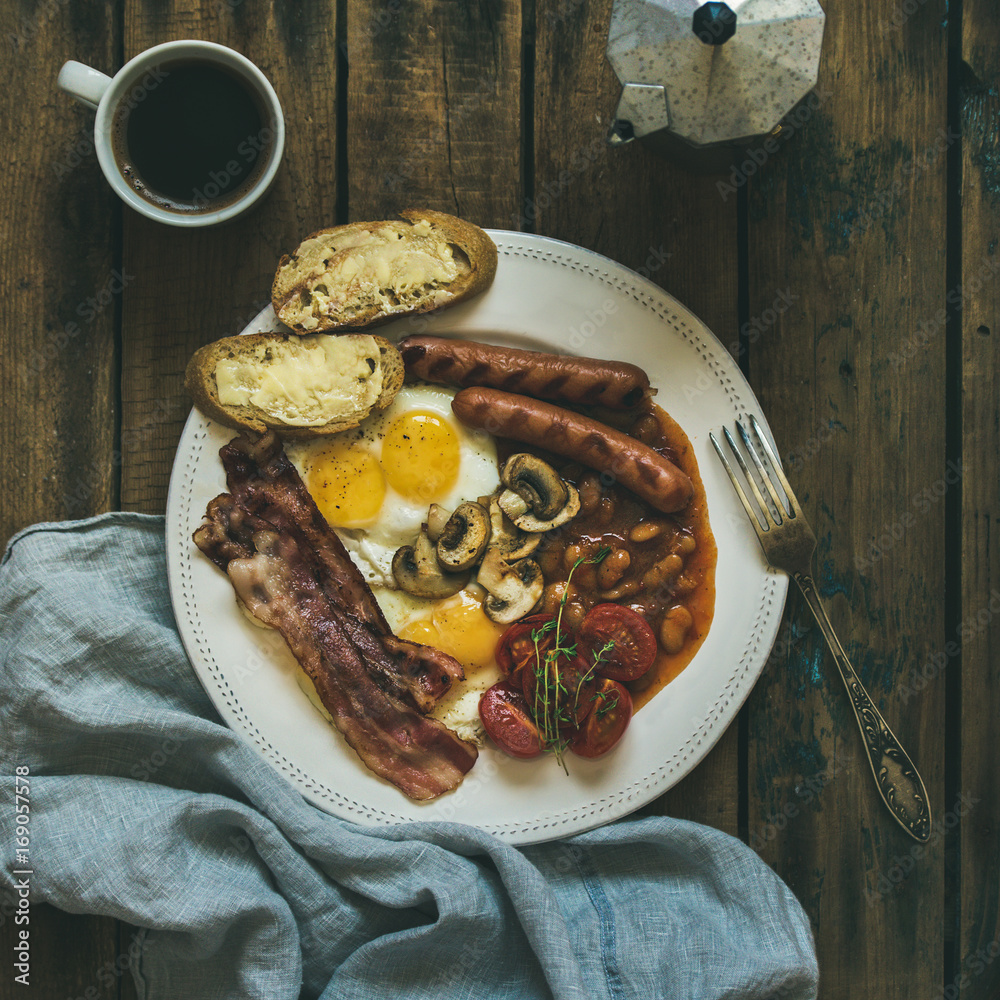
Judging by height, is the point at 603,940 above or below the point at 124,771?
below

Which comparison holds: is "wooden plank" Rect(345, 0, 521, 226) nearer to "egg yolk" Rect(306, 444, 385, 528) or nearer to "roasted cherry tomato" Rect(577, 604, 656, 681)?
"egg yolk" Rect(306, 444, 385, 528)

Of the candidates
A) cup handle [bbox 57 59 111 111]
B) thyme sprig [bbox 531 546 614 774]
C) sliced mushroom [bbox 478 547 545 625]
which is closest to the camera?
cup handle [bbox 57 59 111 111]

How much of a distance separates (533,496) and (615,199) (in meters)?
0.87

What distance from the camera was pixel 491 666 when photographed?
2.16 m

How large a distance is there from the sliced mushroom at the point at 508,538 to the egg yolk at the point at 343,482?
1.09 feet

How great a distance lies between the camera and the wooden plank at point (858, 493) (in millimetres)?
2189

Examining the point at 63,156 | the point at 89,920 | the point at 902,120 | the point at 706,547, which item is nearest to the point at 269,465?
the point at 63,156

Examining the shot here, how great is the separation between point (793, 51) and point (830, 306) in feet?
2.57

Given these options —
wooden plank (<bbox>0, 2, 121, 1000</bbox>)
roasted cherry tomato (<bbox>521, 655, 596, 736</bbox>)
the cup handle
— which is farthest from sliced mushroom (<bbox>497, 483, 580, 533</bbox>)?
the cup handle

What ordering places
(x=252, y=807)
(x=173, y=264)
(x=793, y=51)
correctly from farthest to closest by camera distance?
(x=173, y=264), (x=252, y=807), (x=793, y=51)

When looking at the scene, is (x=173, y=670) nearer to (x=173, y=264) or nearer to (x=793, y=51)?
(x=173, y=264)

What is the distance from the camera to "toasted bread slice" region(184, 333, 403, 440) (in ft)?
6.66

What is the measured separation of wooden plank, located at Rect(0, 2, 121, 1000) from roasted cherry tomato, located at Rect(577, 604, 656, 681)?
1400 millimetres

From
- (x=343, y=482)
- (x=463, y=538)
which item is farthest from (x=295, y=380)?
(x=463, y=538)
